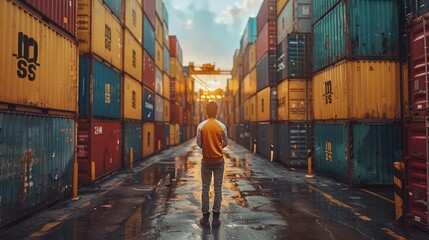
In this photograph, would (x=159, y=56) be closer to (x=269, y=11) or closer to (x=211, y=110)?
(x=269, y=11)

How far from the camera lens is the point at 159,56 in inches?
1190

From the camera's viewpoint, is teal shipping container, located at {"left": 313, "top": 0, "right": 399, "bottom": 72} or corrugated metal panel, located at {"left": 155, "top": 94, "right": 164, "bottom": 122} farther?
corrugated metal panel, located at {"left": 155, "top": 94, "right": 164, "bottom": 122}

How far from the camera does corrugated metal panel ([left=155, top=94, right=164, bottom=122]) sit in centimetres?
2816

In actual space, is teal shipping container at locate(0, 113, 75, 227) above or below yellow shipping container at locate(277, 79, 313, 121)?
below

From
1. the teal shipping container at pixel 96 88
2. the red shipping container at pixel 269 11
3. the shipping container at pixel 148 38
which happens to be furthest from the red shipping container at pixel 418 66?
the shipping container at pixel 148 38

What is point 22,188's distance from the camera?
24.0ft

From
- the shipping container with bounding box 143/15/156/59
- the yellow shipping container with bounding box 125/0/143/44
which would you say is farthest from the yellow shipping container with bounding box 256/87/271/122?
the yellow shipping container with bounding box 125/0/143/44

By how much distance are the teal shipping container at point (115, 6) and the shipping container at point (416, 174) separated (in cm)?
1262

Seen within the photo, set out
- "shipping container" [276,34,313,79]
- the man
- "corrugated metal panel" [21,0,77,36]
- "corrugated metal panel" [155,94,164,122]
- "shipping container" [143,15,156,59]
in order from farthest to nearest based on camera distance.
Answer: "corrugated metal panel" [155,94,164,122], "shipping container" [143,15,156,59], "shipping container" [276,34,313,79], "corrugated metal panel" [21,0,77,36], the man

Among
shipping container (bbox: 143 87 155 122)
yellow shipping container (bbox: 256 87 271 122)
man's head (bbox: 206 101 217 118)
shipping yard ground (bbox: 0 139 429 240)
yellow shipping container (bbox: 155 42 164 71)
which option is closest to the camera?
shipping yard ground (bbox: 0 139 429 240)

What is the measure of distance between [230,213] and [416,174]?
4.09 meters

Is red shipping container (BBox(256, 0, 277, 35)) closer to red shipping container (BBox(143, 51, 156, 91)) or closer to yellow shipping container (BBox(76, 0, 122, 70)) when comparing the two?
red shipping container (BBox(143, 51, 156, 91))


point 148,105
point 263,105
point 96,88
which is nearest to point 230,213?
point 96,88

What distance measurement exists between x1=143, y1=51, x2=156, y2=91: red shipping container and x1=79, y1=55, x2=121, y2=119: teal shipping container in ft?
25.2
